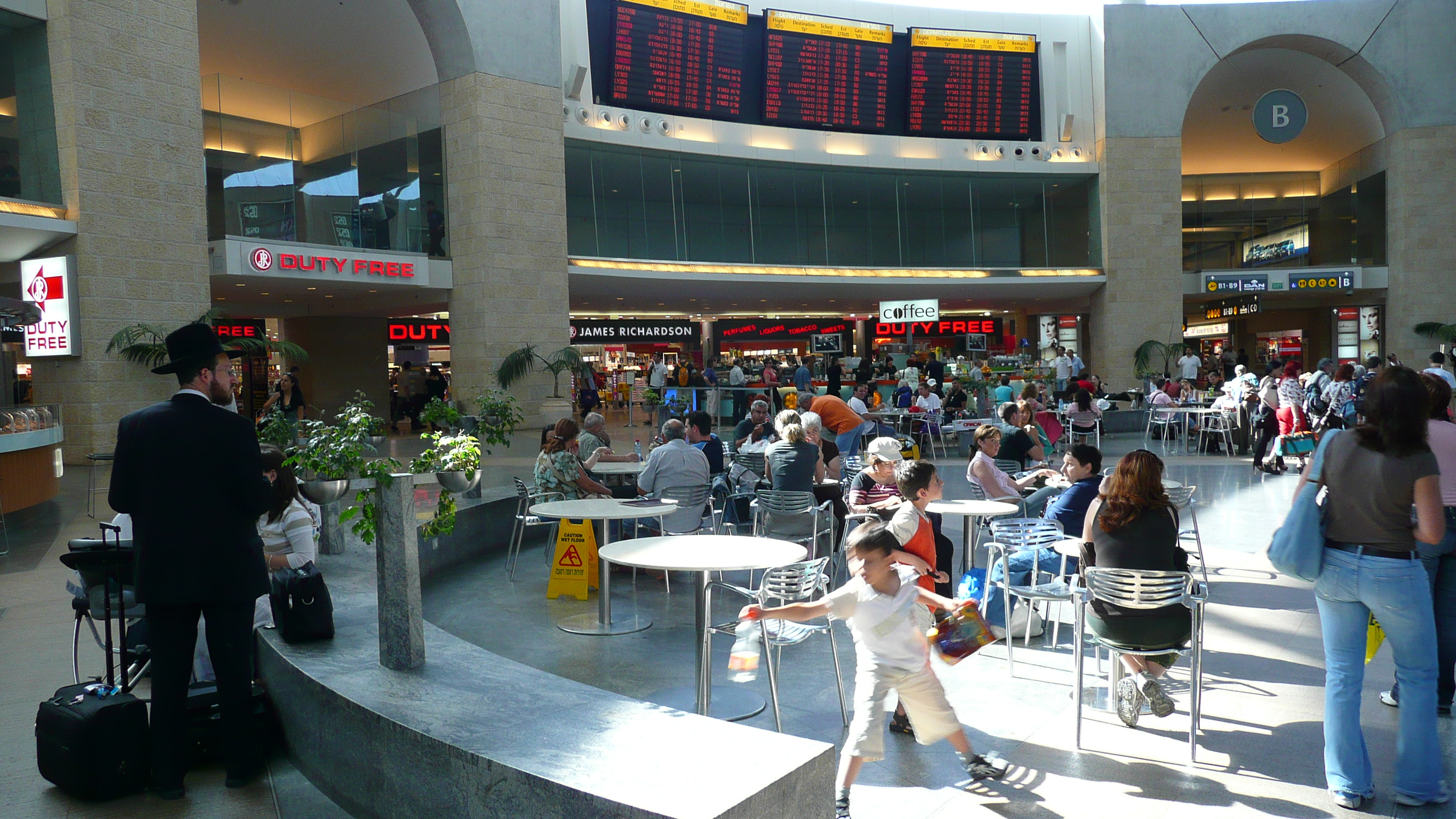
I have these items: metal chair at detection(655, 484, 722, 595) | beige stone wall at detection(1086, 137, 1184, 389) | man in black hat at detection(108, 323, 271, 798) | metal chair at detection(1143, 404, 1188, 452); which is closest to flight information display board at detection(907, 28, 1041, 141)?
beige stone wall at detection(1086, 137, 1184, 389)

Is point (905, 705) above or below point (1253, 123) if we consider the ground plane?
below

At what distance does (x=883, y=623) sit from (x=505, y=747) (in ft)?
4.32

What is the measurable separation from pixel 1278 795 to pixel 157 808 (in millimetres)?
3922

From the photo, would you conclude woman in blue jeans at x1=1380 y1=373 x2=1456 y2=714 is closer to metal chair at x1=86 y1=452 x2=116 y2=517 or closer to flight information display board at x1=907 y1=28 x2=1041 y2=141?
metal chair at x1=86 y1=452 x2=116 y2=517

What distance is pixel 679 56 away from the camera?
18.6m

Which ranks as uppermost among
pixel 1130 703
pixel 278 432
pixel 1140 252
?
pixel 1140 252

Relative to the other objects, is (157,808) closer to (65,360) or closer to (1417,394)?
(1417,394)

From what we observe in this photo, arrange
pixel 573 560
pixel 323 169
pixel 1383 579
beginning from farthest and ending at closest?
pixel 323 169, pixel 573 560, pixel 1383 579

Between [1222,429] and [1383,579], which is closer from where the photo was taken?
[1383,579]

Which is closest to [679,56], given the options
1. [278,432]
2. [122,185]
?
[122,185]

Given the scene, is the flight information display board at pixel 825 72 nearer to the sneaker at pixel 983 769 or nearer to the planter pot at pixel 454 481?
the planter pot at pixel 454 481

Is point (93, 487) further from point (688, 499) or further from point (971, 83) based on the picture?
point (971, 83)

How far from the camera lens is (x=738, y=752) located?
7.63 feet

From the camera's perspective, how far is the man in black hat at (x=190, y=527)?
3033mm
